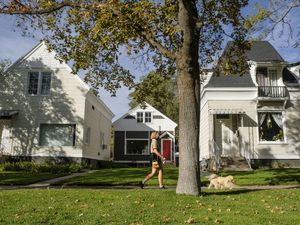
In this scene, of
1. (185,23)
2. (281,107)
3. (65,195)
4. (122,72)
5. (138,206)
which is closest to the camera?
(138,206)

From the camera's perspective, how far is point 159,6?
10.1 metres

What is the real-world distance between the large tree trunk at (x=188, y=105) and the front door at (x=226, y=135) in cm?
1412

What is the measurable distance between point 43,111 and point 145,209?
17.7 meters

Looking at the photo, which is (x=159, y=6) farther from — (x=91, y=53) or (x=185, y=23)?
(x=91, y=53)

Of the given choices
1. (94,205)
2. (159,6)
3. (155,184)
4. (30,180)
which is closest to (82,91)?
(30,180)

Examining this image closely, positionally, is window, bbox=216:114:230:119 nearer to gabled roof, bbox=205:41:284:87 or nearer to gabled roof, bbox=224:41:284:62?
gabled roof, bbox=205:41:284:87

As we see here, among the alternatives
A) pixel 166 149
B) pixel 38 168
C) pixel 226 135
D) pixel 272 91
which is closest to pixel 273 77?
pixel 272 91

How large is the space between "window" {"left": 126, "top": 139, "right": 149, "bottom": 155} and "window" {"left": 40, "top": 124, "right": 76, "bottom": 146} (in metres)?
12.1

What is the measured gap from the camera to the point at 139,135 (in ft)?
111

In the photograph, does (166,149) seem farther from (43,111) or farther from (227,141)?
(43,111)

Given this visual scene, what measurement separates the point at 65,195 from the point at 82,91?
1512 centimetres

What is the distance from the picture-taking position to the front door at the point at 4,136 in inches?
862

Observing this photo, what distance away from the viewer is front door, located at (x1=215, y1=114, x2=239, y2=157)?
2225 centimetres

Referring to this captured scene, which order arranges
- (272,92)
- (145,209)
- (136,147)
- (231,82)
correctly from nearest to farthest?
(145,209) < (272,92) < (231,82) < (136,147)
